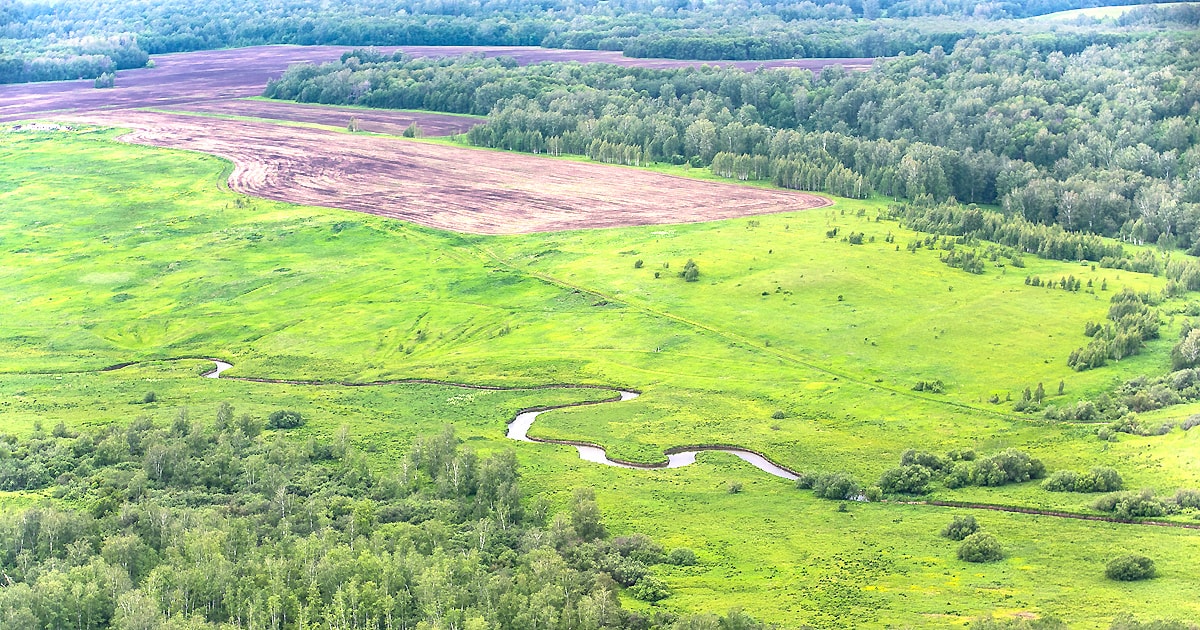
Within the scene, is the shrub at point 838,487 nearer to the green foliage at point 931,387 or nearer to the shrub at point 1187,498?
the shrub at point 1187,498

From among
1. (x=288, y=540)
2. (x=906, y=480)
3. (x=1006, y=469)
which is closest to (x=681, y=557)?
(x=906, y=480)

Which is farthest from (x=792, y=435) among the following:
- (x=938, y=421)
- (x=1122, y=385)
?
(x=1122, y=385)

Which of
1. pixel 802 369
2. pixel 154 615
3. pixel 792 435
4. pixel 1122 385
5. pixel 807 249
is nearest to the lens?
pixel 154 615

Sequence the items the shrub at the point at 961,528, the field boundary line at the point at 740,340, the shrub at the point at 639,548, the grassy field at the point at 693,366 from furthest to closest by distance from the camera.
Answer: the field boundary line at the point at 740,340, the shrub at the point at 961,528, the shrub at the point at 639,548, the grassy field at the point at 693,366

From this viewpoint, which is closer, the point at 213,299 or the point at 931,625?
the point at 931,625

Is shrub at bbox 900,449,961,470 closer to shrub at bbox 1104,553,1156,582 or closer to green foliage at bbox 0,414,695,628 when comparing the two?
shrub at bbox 1104,553,1156,582

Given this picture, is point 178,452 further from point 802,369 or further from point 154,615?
point 802,369

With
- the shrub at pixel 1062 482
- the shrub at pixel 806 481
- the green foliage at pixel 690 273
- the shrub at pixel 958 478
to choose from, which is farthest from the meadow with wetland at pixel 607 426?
the green foliage at pixel 690 273
